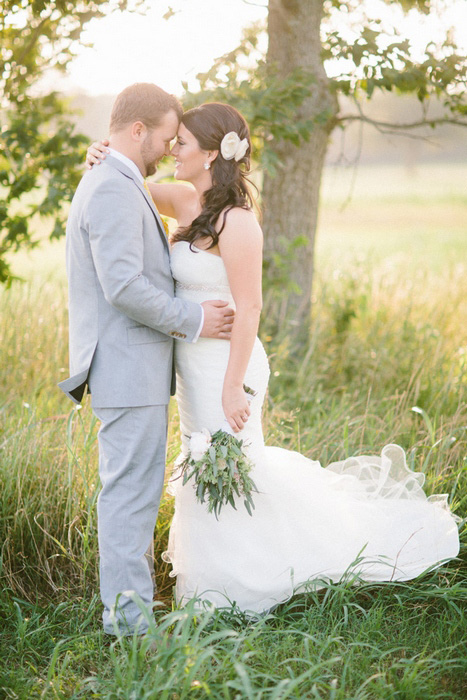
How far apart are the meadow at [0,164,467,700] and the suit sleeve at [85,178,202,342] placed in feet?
3.35

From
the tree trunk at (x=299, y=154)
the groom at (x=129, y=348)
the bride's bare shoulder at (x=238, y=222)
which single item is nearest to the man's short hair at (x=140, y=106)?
the groom at (x=129, y=348)

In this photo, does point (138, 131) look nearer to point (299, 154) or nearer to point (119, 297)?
point (119, 297)

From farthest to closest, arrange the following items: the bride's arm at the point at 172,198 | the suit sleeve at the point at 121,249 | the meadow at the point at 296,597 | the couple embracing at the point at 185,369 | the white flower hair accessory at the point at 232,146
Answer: the bride's arm at the point at 172,198 < the white flower hair accessory at the point at 232,146 < the couple embracing at the point at 185,369 < the suit sleeve at the point at 121,249 < the meadow at the point at 296,597

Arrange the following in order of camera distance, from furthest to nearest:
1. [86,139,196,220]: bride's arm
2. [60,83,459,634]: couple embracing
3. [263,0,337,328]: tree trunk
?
[263,0,337,328]: tree trunk < [86,139,196,220]: bride's arm < [60,83,459,634]: couple embracing

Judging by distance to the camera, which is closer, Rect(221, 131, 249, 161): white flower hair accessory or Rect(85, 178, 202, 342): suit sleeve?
Rect(85, 178, 202, 342): suit sleeve

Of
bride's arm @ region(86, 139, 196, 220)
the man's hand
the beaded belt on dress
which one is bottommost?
the man's hand

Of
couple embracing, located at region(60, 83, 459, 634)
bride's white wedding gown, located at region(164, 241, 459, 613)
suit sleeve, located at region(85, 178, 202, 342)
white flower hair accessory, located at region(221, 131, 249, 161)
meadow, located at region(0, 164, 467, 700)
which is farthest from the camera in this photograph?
bride's white wedding gown, located at region(164, 241, 459, 613)

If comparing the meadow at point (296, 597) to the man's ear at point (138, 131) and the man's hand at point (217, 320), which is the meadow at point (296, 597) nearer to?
the man's hand at point (217, 320)

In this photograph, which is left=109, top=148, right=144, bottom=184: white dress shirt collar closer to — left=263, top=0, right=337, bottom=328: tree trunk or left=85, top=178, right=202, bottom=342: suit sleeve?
left=85, top=178, right=202, bottom=342: suit sleeve

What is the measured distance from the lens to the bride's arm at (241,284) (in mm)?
2861

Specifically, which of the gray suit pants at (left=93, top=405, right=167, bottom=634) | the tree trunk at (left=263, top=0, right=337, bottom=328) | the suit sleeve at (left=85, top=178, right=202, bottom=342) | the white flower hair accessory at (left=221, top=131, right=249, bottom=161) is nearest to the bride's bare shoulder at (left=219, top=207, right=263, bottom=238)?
the white flower hair accessory at (left=221, top=131, right=249, bottom=161)

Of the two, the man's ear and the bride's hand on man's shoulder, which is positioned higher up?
the man's ear

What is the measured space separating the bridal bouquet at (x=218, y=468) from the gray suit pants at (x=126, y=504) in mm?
190

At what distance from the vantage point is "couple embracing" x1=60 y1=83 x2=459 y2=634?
9.20ft
